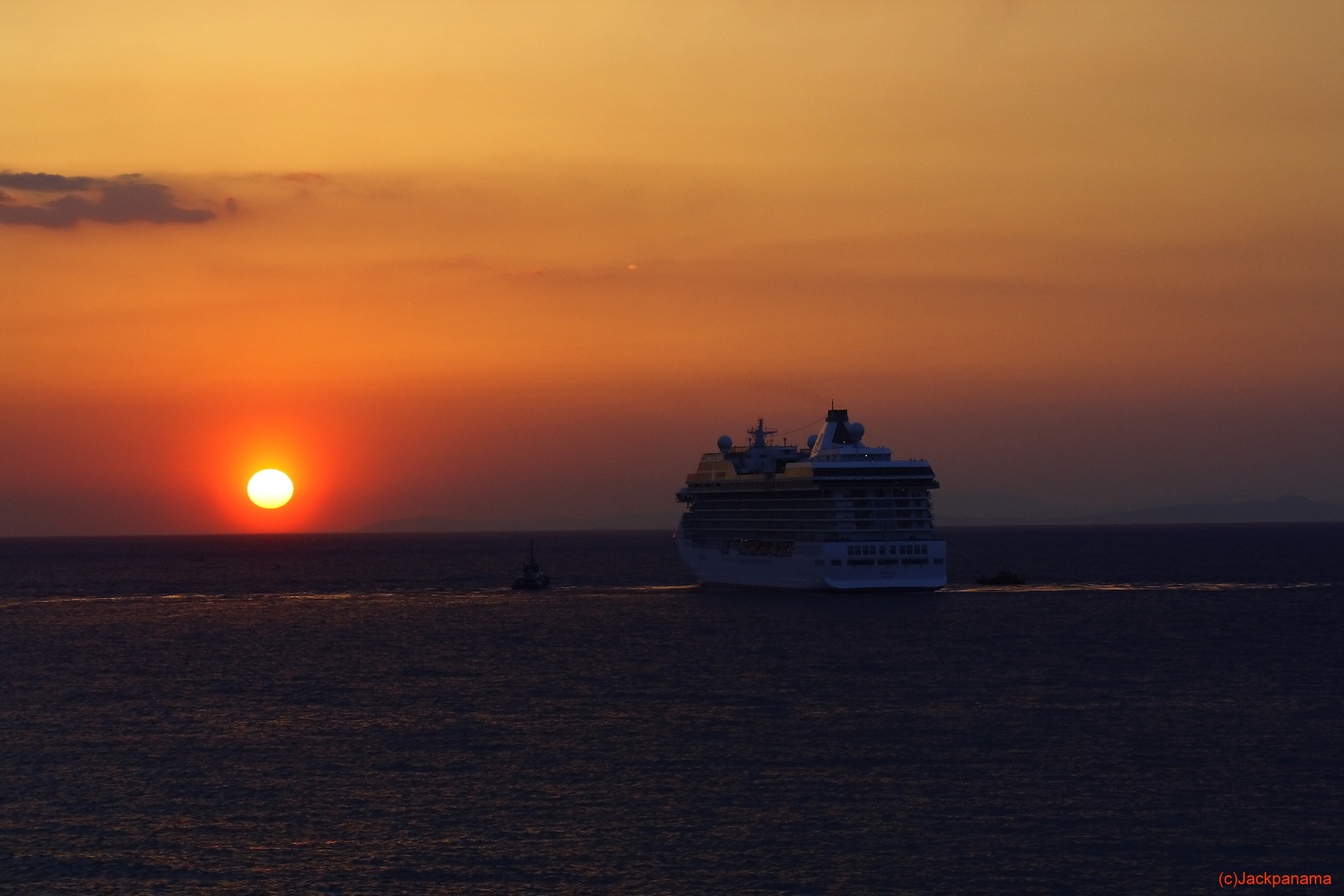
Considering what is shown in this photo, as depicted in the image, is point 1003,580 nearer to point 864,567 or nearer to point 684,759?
point 864,567

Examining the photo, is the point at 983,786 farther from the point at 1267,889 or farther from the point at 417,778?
the point at 417,778

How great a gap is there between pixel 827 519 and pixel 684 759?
66766 mm

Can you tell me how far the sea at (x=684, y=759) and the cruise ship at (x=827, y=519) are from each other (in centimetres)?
1422

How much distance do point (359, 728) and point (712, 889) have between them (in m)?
24.9

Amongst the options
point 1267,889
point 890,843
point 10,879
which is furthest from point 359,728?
point 1267,889

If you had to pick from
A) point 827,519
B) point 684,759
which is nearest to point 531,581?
point 827,519

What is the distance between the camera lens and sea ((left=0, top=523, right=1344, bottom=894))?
3466 cm

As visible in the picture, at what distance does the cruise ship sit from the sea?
14224 millimetres

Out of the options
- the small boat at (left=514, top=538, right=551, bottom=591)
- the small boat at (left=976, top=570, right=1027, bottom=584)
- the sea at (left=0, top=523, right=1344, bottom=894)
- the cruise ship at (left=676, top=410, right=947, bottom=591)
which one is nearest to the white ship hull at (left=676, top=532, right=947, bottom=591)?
the cruise ship at (left=676, top=410, right=947, bottom=591)

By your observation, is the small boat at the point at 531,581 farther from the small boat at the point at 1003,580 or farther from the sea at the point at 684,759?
the sea at the point at 684,759

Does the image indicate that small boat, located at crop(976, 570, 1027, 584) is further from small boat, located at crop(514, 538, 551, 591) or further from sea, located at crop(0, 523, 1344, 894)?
sea, located at crop(0, 523, 1344, 894)

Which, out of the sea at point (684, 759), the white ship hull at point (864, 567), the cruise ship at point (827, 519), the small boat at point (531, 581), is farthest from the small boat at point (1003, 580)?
the sea at point (684, 759)

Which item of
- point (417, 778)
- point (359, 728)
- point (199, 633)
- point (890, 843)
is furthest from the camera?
point (199, 633)

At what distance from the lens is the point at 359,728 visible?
54219mm
